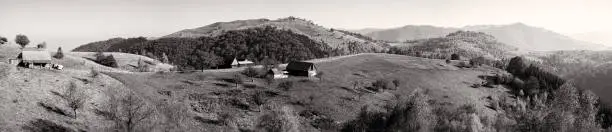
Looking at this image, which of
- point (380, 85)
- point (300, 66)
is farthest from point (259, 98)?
point (380, 85)

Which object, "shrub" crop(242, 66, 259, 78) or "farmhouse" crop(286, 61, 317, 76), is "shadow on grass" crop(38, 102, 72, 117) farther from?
"farmhouse" crop(286, 61, 317, 76)

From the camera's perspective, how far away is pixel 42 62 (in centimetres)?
8931

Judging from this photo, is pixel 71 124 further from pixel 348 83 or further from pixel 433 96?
pixel 433 96

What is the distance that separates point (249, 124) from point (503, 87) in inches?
4194

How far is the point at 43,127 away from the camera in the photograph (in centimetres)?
5775

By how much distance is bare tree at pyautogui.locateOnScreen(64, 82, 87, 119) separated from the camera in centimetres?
6519

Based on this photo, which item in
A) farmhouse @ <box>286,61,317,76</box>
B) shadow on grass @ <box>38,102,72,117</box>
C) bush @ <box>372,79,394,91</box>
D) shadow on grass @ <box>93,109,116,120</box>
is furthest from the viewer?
farmhouse @ <box>286,61,317,76</box>

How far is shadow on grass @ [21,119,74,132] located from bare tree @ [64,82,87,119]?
199 inches

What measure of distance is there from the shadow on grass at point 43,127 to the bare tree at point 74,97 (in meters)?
5.06

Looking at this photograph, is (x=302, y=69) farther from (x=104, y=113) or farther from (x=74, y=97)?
(x=74, y=97)

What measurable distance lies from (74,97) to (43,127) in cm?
971

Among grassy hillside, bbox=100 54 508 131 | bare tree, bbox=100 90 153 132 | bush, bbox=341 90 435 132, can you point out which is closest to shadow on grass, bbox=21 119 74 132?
bare tree, bbox=100 90 153 132

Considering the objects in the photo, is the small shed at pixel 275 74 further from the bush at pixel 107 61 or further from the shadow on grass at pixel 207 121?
the bush at pixel 107 61

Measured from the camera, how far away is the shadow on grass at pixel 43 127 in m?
56.3
